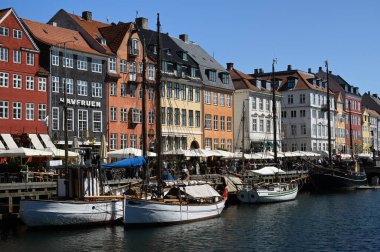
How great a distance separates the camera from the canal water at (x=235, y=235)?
106 ft

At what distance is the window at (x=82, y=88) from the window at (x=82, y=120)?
71.5 inches

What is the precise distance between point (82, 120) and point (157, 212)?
84.1 feet

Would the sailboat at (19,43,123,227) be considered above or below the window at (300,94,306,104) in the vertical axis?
below

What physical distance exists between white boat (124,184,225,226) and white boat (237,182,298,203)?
953 centimetres

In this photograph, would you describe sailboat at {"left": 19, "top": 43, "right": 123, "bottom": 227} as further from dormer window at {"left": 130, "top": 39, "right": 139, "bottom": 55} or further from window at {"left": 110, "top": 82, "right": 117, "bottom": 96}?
dormer window at {"left": 130, "top": 39, "right": 139, "bottom": 55}

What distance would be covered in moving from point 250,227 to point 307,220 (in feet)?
18.8

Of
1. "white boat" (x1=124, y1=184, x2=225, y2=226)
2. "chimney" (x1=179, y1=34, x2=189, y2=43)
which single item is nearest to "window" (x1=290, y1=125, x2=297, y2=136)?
"chimney" (x1=179, y1=34, x2=189, y2=43)

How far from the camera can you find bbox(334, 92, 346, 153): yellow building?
118625mm

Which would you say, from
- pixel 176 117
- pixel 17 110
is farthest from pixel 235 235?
pixel 176 117

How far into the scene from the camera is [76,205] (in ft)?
127

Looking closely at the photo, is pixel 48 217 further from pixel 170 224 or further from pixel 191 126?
pixel 191 126

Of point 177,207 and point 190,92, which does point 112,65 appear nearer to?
point 190,92

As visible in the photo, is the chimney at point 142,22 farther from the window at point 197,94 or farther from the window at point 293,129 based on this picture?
the window at point 293,129

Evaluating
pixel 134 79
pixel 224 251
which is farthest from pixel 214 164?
pixel 224 251
